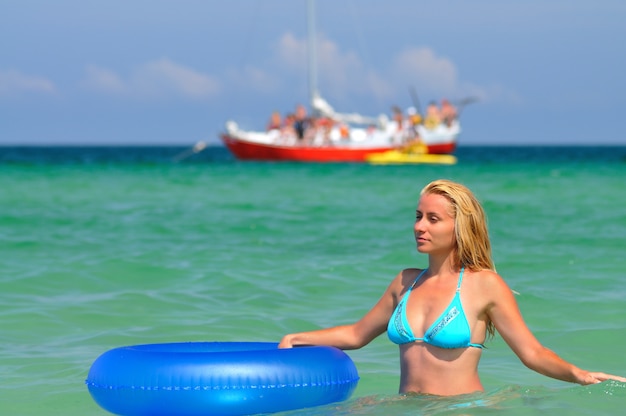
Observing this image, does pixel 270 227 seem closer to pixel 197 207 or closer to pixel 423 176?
pixel 197 207

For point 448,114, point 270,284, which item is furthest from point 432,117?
point 270,284

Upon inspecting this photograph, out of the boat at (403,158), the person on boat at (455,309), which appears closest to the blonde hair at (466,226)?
the person on boat at (455,309)

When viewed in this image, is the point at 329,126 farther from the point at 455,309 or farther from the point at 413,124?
the point at 455,309

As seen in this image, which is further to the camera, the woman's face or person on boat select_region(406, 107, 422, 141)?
person on boat select_region(406, 107, 422, 141)

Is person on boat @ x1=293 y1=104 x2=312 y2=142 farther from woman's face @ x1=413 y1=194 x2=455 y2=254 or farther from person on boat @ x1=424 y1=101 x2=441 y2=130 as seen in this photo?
woman's face @ x1=413 y1=194 x2=455 y2=254

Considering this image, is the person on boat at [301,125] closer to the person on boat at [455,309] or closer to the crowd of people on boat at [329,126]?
the crowd of people on boat at [329,126]

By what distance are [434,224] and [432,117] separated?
143ft

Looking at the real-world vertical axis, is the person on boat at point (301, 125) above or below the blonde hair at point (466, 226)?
above

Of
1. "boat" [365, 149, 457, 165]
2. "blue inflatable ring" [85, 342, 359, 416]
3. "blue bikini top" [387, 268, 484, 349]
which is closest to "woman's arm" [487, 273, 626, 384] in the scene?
"blue bikini top" [387, 268, 484, 349]

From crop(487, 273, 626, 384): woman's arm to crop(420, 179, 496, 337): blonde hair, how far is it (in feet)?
0.29

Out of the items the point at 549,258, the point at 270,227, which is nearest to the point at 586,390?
the point at 549,258

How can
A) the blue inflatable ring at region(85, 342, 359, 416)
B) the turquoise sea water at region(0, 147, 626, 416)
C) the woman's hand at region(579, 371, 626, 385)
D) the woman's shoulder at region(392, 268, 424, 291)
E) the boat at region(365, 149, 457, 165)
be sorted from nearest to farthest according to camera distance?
1. the woman's hand at region(579, 371, 626, 385)
2. the blue inflatable ring at region(85, 342, 359, 416)
3. the woman's shoulder at region(392, 268, 424, 291)
4. the turquoise sea water at region(0, 147, 626, 416)
5. the boat at region(365, 149, 457, 165)

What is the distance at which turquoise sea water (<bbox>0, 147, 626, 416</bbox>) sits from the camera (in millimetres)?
5012

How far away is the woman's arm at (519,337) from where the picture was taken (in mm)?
3473
